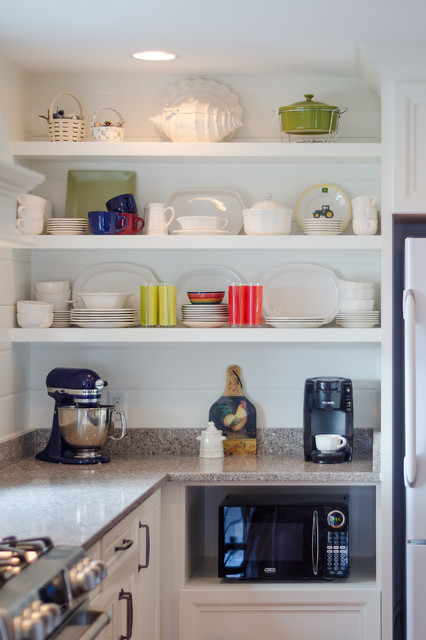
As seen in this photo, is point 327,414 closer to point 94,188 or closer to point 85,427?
point 85,427

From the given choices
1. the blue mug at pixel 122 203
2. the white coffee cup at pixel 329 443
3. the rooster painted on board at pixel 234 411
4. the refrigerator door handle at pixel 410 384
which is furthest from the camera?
the rooster painted on board at pixel 234 411

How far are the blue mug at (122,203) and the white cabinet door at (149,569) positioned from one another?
110 cm

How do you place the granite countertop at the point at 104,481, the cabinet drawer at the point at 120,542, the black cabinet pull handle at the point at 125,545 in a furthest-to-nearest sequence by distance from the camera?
the black cabinet pull handle at the point at 125,545
the cabinet drawer at the point at 120,542
the granite countertop at the point at 104,481

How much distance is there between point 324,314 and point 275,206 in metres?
0.49

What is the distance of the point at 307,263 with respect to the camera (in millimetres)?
3506

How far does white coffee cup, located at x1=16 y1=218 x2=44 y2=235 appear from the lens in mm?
3277

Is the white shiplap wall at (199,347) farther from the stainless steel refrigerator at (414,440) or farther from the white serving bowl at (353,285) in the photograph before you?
the stainless steel refrigerator at (414,440)

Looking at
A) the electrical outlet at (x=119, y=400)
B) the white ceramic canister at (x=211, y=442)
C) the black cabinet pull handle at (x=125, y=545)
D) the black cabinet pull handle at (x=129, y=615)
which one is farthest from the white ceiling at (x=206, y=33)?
the black cabinet pull handle at (x=129, y=615)

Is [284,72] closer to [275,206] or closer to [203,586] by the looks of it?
[275,206]

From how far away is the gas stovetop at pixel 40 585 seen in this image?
1537 mm

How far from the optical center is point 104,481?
9.53ft

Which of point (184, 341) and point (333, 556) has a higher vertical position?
point (184, 341)

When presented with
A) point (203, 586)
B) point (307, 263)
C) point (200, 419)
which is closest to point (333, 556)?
point (203, 586)

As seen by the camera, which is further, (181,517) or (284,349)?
(284,349)
